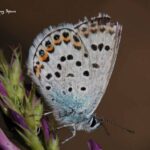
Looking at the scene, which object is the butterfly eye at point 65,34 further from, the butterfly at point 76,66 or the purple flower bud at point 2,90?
the purple flower bud at point 2,90

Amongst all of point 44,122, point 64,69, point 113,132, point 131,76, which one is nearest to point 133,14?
point 131,76

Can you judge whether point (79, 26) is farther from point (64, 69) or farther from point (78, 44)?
point (64, 69)

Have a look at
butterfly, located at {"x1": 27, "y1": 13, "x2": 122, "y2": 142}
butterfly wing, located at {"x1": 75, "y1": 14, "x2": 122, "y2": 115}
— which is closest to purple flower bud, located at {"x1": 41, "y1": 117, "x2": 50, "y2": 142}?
butterfly, located at {"x1": 27, "y1": 13, "x2": 122, "y2": 142}

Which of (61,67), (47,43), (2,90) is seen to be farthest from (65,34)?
(2,90)

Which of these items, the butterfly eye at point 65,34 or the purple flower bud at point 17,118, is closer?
the purple flower bud at point 17,118

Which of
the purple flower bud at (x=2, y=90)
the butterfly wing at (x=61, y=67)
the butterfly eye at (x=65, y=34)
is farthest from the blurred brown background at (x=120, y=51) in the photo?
the purple flower bud at (x=2, y=90)

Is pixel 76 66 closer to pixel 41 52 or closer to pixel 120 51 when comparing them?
pixel 41 52
